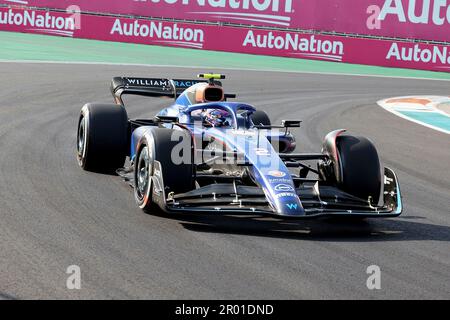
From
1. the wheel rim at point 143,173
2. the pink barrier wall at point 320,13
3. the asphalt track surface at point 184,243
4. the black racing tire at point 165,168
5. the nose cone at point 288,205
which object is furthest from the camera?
the pink barrier wall at point 320,13

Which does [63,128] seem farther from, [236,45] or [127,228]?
[236,45]

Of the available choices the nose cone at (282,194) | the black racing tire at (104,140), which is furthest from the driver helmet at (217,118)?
the nose cone at (282,194)

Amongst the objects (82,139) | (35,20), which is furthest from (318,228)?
(35,20)

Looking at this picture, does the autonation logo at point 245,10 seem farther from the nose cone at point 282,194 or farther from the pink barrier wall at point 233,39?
the nose cone at point 282,194

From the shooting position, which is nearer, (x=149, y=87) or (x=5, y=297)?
(x=5, y=297)

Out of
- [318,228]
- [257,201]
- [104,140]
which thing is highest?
[104,140]

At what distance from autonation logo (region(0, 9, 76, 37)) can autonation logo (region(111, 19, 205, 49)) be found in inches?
63.9

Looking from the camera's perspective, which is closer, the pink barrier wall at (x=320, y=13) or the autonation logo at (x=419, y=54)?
the pink barrier wall at (x=320, y=13)

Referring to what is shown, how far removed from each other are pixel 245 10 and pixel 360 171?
783 inches

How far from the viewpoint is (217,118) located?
391 inches

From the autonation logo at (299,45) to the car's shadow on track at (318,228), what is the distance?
2026 centimetres

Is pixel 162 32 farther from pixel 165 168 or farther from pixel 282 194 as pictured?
pixel 282 194

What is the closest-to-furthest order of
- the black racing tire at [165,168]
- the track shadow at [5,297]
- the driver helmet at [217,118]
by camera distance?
1. the track shadow at [5,297]
2. the black racing tire at [165,168]
3. the driver helmet at [217,118]

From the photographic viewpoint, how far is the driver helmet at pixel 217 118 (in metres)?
9.86
